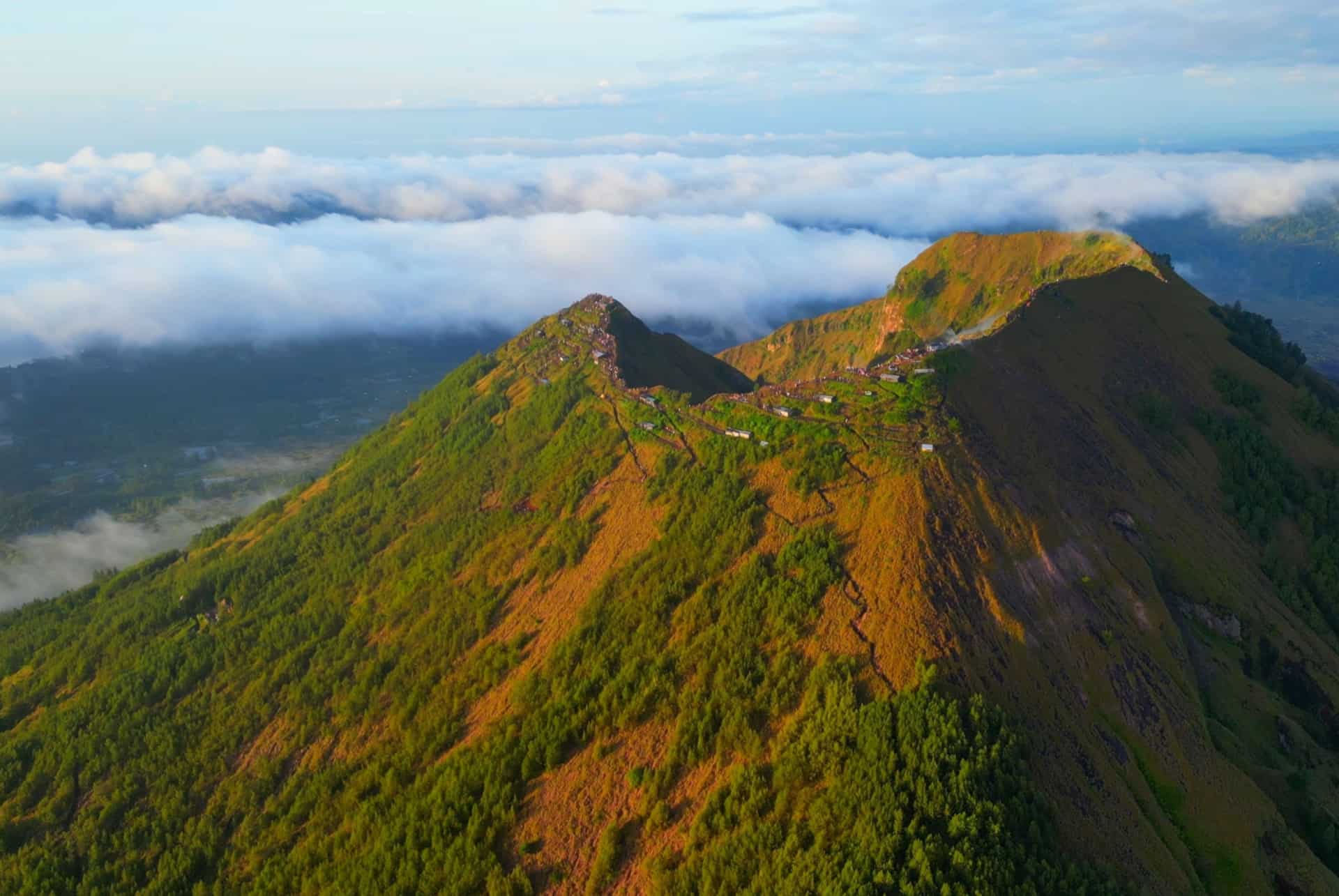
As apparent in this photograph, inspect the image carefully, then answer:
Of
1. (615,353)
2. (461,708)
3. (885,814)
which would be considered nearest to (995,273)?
(615,353)

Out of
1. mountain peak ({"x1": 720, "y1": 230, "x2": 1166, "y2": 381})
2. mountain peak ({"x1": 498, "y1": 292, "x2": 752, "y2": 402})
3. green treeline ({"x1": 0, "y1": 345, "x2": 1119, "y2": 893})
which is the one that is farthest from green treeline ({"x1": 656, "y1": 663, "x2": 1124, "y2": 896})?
mountain peak ({"x1": 720, "y1": 230, "x2": 1166, "y2": 381})

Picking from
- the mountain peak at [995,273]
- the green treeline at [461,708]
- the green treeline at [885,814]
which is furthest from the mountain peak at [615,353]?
the green treeline at [885,814]

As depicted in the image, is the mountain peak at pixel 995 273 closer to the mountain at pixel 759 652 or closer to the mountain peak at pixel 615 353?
the mountain at pixel 759 652

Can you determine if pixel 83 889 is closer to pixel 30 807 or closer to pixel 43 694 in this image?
pixel 30 807

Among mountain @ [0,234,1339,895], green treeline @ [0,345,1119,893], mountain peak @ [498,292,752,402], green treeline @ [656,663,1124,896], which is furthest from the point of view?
mountain peak @ [498,292,752,402]

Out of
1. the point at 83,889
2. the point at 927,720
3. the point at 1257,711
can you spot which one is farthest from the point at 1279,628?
the point at 83,889

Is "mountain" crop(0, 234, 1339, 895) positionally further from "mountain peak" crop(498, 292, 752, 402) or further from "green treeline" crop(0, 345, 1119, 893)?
"mountain peak" crop(498, 292, 752, 402)

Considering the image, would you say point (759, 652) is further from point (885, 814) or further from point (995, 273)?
point (995, 273)

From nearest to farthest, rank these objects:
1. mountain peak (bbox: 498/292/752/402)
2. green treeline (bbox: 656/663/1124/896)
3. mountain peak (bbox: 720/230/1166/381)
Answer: green treeline (bbox: 656/663/1124/896)
mountain peak (bbox: 498/292/752/402)
mountain peak (bbox: 720/230/1166/381)
